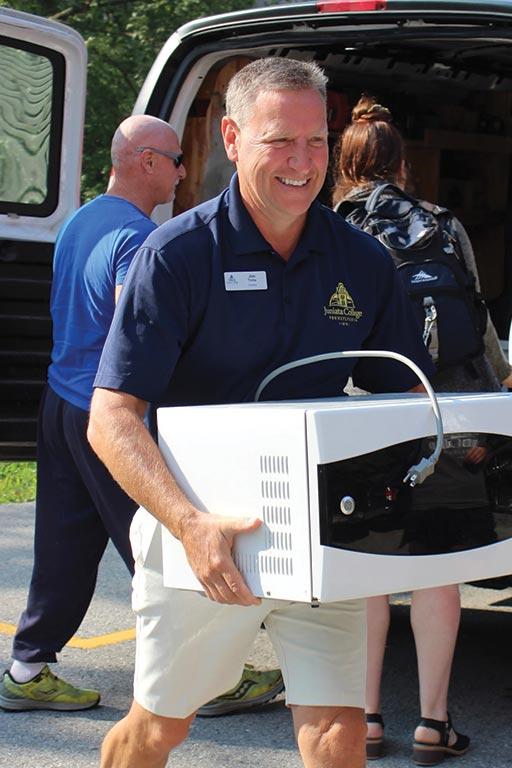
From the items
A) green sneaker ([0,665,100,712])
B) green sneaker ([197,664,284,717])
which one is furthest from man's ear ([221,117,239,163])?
green sneaker ([0,665,100,712])

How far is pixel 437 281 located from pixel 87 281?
1065 mm

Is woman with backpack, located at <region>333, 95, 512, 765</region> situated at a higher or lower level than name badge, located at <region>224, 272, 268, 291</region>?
lower

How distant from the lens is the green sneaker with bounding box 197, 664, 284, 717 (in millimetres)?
4137

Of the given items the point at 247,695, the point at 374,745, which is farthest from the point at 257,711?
the point at 374,745

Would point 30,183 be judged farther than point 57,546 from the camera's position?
Yes

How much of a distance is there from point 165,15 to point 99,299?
49.4 ft

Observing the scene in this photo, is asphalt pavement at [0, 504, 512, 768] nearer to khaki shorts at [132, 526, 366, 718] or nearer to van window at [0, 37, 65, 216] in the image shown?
khaki shorts at [132, 526, 366, 718]

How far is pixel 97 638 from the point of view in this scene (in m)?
4.95

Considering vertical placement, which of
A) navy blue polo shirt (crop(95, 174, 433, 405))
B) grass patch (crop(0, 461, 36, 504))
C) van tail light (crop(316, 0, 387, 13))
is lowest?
grass patch (crop(0, 461, 36, 504))

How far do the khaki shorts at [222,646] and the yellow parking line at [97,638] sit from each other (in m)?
2.21

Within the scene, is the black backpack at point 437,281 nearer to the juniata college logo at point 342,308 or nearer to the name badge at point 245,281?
the juniata college logo at point 342,308

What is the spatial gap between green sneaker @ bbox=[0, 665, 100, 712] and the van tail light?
93.8 inches

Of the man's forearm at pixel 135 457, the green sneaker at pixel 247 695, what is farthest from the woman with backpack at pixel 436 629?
the man's forearm at pixel 135 457

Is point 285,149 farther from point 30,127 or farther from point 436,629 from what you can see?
point 30,127
